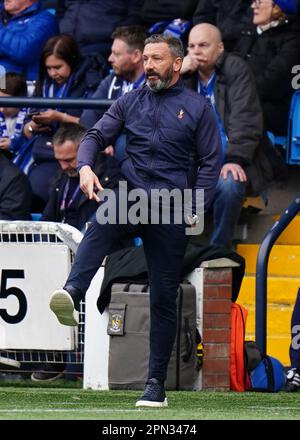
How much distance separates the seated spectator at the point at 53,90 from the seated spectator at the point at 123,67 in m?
0.25

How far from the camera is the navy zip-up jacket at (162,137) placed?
770 cm

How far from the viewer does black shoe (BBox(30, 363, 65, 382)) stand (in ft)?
32.6

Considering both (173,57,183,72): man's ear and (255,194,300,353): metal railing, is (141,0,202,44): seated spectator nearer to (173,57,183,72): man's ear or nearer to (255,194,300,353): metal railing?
(255,194,300,353): metal railing

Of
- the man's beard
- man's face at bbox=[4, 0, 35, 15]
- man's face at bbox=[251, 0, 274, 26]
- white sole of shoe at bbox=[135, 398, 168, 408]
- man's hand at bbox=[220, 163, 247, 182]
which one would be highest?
man's face at bbox=[4, 0, 35, 15]

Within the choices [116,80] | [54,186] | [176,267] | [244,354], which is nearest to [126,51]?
[116,80]

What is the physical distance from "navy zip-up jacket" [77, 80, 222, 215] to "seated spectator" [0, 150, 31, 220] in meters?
2.96

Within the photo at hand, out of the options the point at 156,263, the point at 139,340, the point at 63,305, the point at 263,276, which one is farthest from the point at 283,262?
the point at 63,305

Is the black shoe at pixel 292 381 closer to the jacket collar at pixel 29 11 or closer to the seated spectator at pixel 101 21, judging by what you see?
the seated spectator at pixel 101 21

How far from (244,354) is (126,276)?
92 centimetres

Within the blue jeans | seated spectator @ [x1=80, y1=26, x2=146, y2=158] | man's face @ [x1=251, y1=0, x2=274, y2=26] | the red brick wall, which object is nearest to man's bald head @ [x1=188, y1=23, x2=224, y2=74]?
seated spectator @ [x1=80, y1=26, x2=146, y2=158]

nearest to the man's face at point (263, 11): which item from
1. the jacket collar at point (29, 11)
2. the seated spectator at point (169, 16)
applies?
the seated spectator at point (169, 16)

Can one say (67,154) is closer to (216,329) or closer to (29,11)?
(216,329)

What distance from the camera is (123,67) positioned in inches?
433

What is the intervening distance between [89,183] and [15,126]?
4592 millimetres
